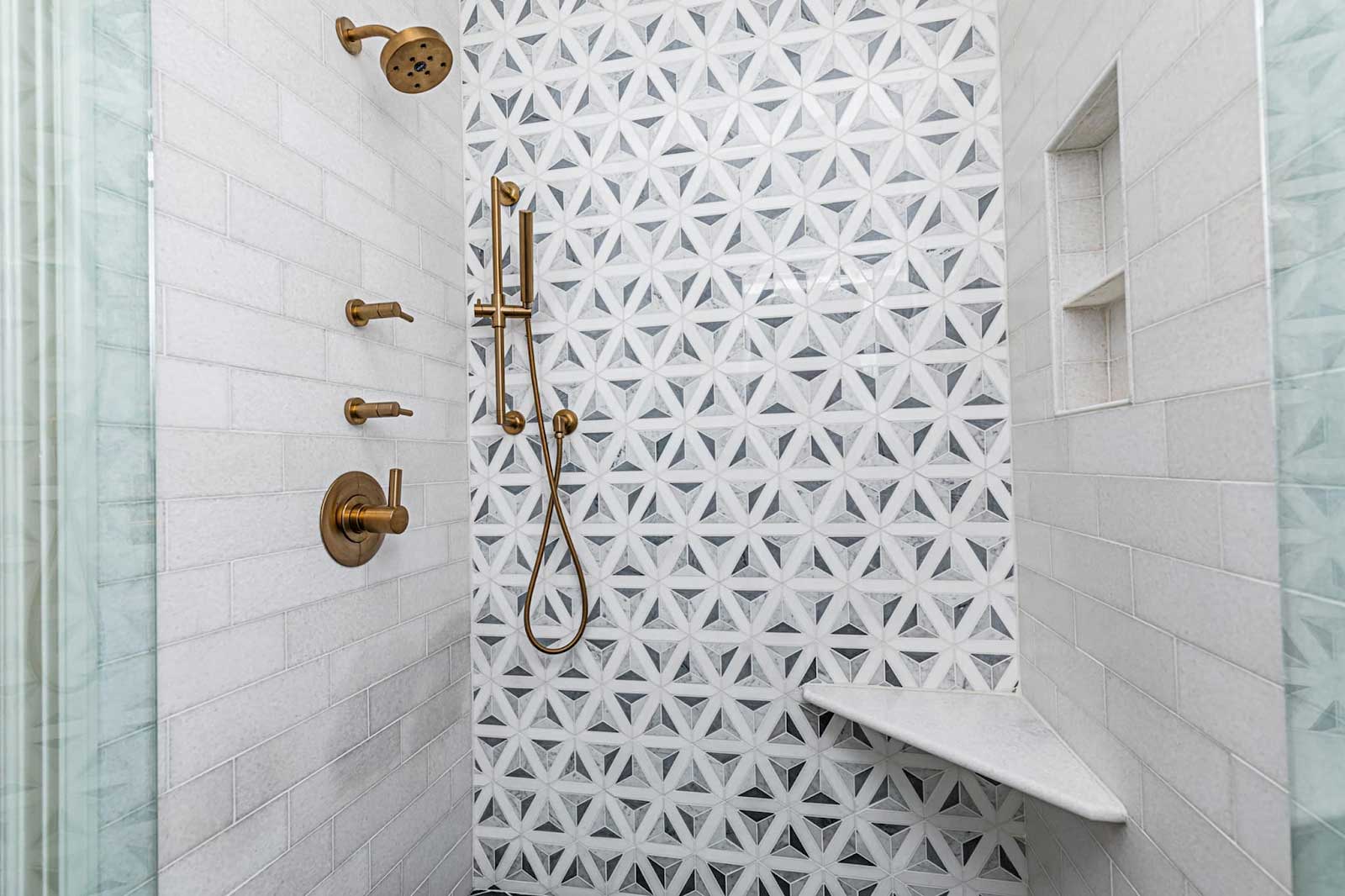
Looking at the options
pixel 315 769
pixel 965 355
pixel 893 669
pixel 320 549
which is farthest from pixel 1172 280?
pixel 315 769

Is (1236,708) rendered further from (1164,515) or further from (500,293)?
(500,293)

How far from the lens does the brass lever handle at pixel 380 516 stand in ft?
4.20

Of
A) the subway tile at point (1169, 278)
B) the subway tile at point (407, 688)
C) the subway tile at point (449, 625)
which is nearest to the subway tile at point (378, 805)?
the subway tile at point (407, 688)

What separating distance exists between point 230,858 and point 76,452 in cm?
76

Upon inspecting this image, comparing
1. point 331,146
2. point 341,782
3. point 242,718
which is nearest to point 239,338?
point 331,146

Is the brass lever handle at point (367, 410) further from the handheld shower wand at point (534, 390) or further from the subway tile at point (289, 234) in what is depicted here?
the handheld shower wand at point (534, 390)

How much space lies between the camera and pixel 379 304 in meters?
1.34

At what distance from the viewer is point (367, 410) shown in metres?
1.33

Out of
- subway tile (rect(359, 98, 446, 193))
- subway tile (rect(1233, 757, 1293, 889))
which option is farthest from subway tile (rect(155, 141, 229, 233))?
subway tile (rect(1233, 757, 1293, 889))

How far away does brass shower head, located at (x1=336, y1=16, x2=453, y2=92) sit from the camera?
1.26 m

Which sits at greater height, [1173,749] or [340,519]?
[340,519]

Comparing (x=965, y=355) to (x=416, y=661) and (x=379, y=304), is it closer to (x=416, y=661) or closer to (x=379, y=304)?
(x=379, y=304)

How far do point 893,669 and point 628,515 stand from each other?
0.71 m

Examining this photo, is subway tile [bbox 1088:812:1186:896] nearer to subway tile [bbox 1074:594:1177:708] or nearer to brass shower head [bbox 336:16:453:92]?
subway tile [bbox 1074:594:1177:708]
